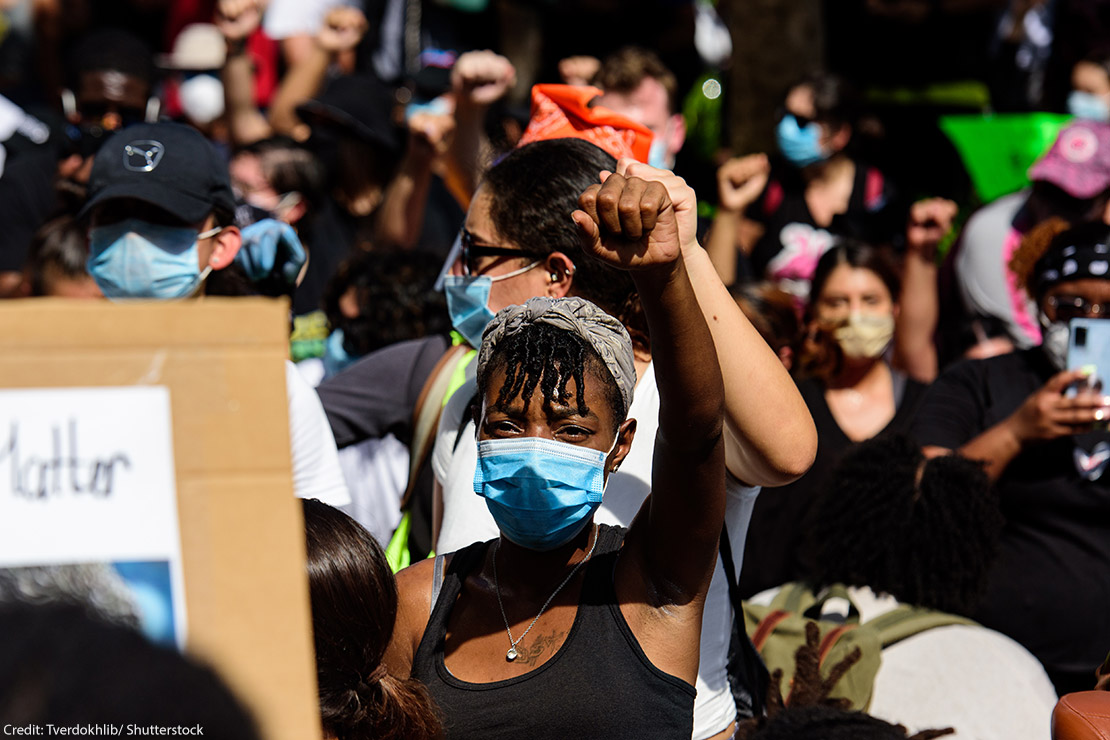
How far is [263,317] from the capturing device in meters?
1.10

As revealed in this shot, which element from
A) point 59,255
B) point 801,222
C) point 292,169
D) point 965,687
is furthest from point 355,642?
point 801,222

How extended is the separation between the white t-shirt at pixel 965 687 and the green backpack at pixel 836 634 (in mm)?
49

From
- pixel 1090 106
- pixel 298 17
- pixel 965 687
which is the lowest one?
pixel 965 687

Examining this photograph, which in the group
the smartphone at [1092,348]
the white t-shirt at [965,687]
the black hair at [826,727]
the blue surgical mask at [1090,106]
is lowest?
the white t-shirt at [965,687]

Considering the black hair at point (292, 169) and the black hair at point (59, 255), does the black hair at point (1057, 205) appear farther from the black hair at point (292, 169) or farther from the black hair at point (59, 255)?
the black hair at point (59, 255)

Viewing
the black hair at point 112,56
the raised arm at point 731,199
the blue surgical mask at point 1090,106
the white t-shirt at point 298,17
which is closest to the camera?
the raised arm at point 731,199

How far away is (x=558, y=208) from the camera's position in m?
2.23

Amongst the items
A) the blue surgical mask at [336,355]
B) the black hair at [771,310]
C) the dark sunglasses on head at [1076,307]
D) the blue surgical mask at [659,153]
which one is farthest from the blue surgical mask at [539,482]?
the blue surgical mask at [659,153]

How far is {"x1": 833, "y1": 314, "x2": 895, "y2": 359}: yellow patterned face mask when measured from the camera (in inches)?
166

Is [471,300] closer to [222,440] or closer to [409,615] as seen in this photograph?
[409,615]

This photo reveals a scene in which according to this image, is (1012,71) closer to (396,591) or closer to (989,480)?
(989,480)

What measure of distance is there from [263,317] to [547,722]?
2.94 feet

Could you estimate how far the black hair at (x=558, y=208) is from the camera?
7.18 feet

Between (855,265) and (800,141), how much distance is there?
163cm
